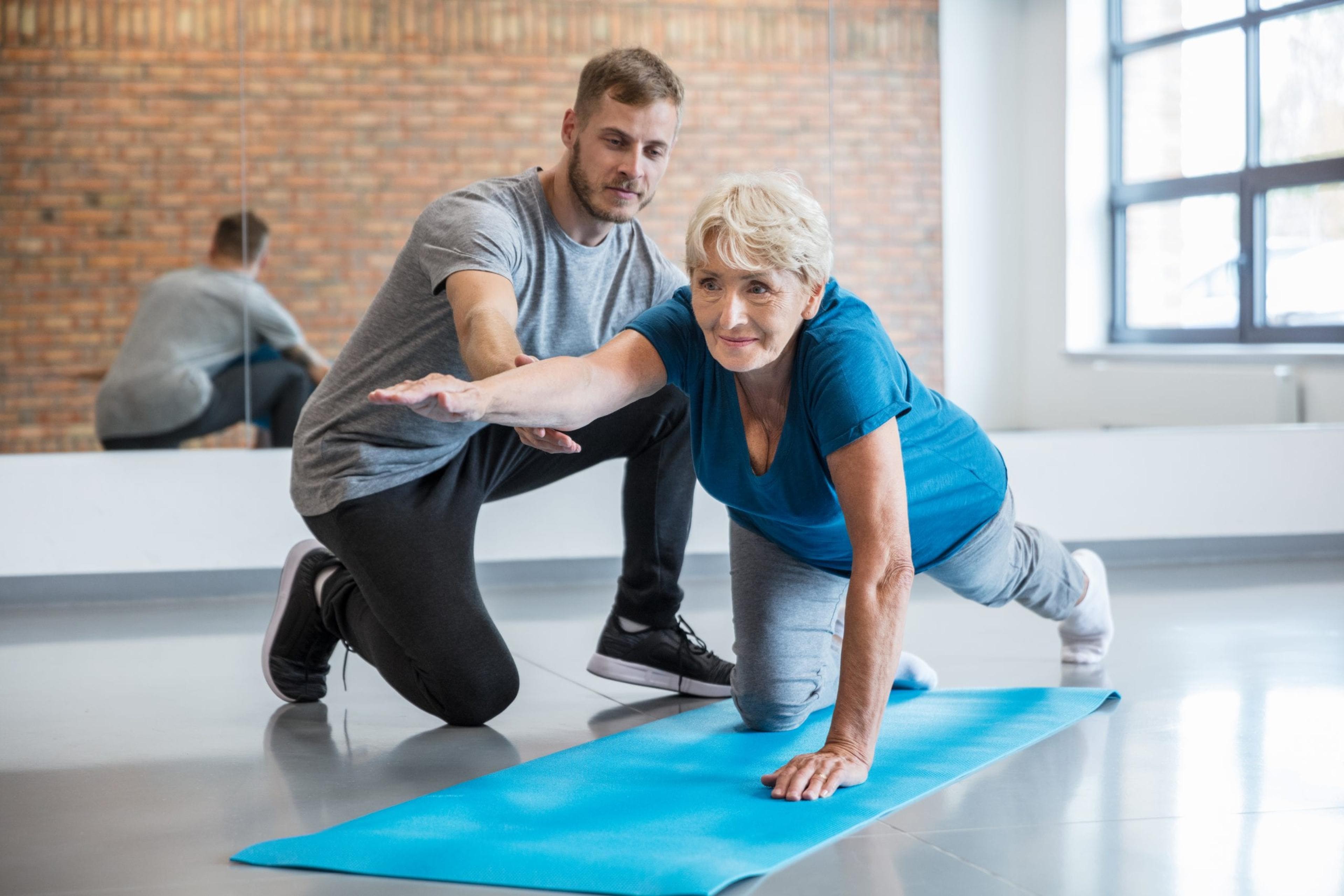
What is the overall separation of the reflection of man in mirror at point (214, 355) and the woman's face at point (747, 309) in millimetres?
2366

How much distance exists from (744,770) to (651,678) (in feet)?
1.79

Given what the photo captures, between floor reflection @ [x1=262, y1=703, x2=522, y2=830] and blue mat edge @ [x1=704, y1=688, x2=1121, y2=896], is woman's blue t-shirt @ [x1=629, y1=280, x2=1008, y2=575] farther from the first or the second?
floor reflection @ [x1=262, y1=703, x2=522, y2=830]

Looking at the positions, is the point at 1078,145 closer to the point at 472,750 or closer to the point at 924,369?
the point at 924,369

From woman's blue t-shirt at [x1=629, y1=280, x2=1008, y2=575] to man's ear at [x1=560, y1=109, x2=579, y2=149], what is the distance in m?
0.45

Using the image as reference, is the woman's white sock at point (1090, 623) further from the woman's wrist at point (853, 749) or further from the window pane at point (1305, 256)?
the window pane at point (1305, 256)

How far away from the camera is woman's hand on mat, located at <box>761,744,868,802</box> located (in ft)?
5.70

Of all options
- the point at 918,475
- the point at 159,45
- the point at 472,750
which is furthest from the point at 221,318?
the point at 918,475

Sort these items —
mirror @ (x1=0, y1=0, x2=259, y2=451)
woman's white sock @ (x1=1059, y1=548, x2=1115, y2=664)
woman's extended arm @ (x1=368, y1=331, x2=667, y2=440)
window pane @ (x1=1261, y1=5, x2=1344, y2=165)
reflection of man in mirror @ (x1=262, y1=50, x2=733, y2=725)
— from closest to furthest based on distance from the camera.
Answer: woman's extended arm @ (x1=368, y1=331, x2=667, y2=440)
reflection of man in mirror @ (x1=262, y1=50, x2=733, y2=725)
woman's white sock @ (x1=1059, y1=548, x2=1115, y2=664)
mirror @ (x1=0, y1=0, x2=259, y2=451)
window pane @ (x1=1261, y1=5, x2=1344, y2=165)

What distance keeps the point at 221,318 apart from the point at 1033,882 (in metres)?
3.10

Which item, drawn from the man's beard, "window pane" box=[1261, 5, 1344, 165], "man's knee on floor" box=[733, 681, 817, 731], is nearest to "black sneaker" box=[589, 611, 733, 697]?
"man's knee on floor" box=[733, 681, 817, 731]

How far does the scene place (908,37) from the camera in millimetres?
4129

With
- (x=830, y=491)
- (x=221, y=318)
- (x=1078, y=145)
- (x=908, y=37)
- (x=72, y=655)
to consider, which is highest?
(x=908, y=37)

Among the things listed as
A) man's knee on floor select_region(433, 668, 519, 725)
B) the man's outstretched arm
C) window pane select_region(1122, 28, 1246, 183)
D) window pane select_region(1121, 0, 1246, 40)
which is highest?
window pane select_region(1121, 0, 1246, 40)

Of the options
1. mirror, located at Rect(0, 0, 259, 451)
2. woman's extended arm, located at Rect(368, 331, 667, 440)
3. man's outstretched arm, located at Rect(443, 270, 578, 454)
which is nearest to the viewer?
woman's extended arm, located at Rect(368, 331, 667, 440)
